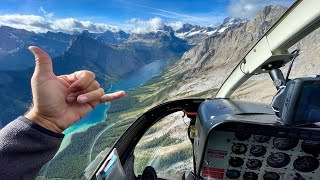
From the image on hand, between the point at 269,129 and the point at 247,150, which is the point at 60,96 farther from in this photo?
the point at 247,150

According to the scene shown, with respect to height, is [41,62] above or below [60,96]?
above

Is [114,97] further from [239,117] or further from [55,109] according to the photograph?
[239,117]

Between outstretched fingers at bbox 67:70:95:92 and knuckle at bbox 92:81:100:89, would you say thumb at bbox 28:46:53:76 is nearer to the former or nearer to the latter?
outstretched fingers at bbox 67:70:95:92

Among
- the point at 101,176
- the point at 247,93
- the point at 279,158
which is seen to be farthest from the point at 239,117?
the point at 247,93

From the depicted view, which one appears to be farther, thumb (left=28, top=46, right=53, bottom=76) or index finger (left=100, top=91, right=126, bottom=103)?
index finger (left=100, top=91, right=126, bottom=103)

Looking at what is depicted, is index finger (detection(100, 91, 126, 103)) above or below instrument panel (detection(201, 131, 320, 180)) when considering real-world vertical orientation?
above

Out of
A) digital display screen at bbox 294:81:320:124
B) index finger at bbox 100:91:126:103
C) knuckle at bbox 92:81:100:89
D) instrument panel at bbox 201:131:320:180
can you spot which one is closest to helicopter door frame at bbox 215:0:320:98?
digital display screen at bbox 294:81:320:124

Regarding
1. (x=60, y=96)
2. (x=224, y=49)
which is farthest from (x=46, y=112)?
(x=224, y=49)
